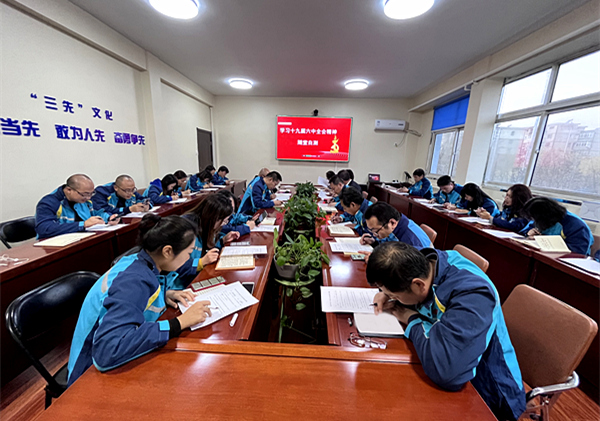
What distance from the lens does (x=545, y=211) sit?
6.58ft

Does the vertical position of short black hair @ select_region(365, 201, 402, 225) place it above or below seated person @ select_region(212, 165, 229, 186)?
above

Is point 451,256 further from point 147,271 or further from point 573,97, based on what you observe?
point 573,97

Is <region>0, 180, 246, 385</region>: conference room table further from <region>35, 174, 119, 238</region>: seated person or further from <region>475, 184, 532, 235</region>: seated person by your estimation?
<region>475, 184, 532, 235</region>: seated person

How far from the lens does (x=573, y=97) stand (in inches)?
116

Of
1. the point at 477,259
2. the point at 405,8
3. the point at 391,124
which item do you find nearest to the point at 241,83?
the point at 405,8

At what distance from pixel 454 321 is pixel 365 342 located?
305 millimetres

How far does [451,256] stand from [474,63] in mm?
4729

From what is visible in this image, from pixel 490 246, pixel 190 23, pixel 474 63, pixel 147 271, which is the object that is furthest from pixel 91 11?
pixel 474 63

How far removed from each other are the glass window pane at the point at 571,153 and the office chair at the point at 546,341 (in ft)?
10.2

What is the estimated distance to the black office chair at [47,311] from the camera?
86 centimetres

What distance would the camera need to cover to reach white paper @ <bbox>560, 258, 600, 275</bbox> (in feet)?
4.94

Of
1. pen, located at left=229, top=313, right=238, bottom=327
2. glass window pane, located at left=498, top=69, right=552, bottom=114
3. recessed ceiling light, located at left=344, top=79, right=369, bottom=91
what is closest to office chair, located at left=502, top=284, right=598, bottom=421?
pen, located at left=229, top=313, right=238, bottom=327

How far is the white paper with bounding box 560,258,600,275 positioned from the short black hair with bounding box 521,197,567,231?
17.8 inches

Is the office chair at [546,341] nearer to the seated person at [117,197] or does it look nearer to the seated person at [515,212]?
the seated person at [515,212]
